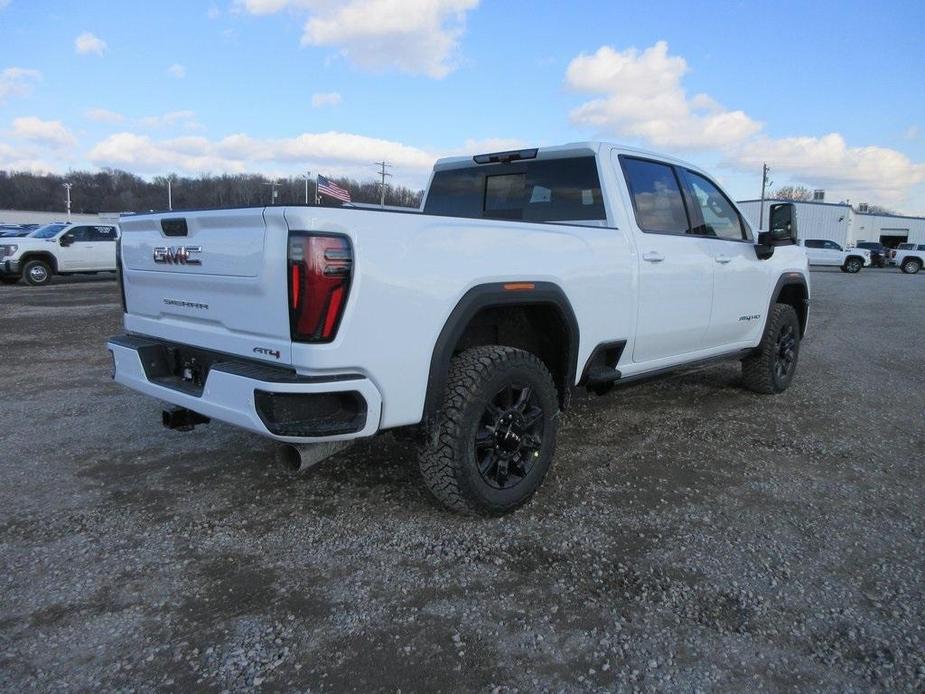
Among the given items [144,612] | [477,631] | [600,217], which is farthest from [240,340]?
[600,217]

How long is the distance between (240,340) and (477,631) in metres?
1.53

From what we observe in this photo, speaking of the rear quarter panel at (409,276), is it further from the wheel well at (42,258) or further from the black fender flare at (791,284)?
the wheel well at (42,258)

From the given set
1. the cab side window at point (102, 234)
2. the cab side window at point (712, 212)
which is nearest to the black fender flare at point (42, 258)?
the cab side window at point (102, 234)

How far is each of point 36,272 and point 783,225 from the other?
65.1 feet

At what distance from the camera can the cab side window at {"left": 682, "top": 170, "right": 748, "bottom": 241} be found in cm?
493

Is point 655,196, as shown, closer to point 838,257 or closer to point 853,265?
point 838,257

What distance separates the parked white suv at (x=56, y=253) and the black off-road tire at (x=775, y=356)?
19.2m

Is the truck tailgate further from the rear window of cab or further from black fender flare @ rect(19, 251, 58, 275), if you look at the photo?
black fender flare @ rect(19, 251, 58, 275)

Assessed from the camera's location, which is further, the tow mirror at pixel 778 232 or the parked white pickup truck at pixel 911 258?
the parked white pickup truck at pixel 911 258

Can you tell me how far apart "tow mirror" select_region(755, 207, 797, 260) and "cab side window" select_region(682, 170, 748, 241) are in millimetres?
172

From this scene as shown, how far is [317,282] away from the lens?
2.58 m

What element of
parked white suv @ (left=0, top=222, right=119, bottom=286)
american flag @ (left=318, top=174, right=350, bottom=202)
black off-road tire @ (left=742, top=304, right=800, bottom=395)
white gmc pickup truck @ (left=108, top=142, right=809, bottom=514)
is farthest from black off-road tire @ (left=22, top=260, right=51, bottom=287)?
black off-road tire @ (left=742, top=304, right=800, bottom=395)

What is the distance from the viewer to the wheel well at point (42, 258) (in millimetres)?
18641

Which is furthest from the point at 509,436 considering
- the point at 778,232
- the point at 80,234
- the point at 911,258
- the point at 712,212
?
the point at 911,258
